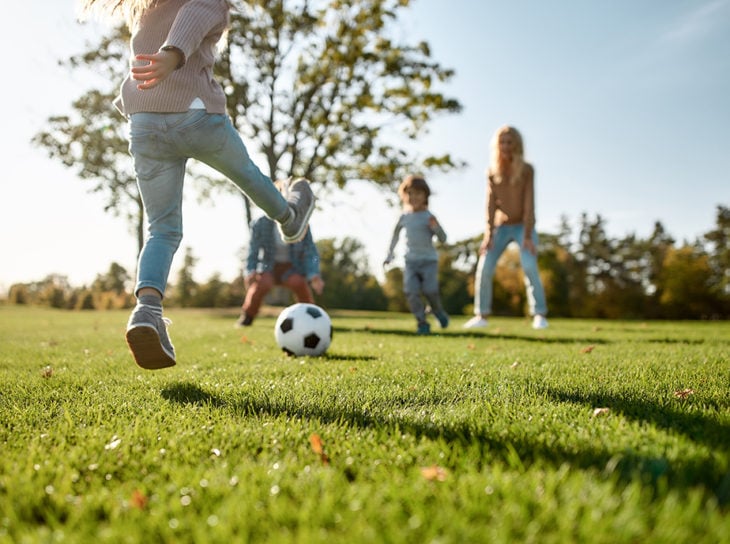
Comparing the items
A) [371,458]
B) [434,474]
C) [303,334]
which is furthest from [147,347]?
[434,474]

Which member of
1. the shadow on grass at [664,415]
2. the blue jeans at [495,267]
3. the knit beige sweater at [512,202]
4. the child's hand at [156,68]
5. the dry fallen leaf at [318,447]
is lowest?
the dry fallen leaf at [318,447]

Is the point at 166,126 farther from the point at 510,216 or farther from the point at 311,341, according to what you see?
the point at 510,216

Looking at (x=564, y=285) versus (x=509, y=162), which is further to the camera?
(x=564, y=285)

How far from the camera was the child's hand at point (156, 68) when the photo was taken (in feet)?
9.07

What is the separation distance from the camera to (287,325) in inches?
193

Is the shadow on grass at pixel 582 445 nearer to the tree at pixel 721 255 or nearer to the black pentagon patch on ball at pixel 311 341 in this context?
the black pentagon patch on ball at pixel 311 341

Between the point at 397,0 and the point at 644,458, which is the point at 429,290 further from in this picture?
the point at 397,0

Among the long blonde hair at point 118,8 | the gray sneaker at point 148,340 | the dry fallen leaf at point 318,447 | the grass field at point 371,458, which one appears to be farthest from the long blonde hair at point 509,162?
the dry fallen leaf at point 318,447

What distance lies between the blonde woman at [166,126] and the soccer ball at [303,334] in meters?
1.69

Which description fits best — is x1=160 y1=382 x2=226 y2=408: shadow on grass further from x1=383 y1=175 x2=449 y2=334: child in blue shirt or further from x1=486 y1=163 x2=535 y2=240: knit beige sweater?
x1=486 y1=163 x2=535 y2=240: knit beige sweater

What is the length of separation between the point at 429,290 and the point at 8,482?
712cm

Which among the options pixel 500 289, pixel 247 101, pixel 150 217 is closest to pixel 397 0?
pixel 247 101

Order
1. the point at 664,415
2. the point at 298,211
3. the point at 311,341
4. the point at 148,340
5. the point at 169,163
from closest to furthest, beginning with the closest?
the point at 664,415 < the point at 148,340 < the point at 169,163 < the point at 298,211 < the point at 311,341

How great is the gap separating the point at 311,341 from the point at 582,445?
330 centimetres
